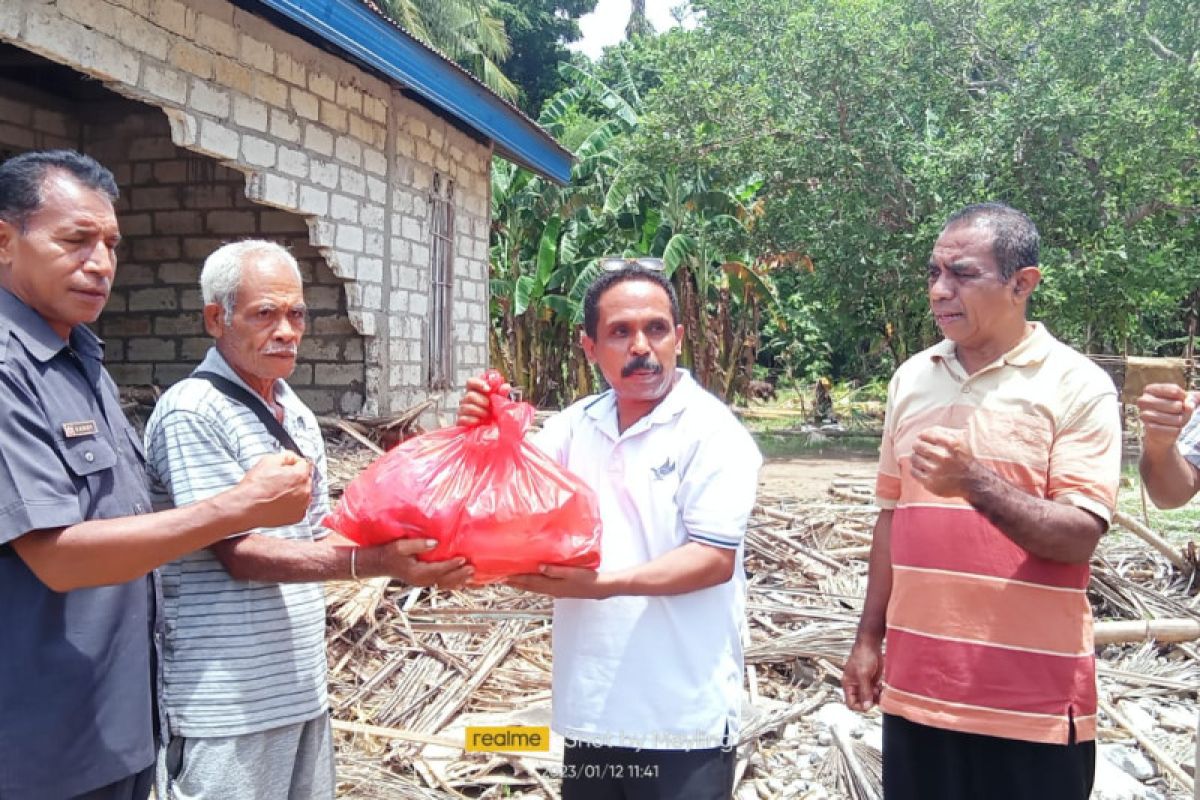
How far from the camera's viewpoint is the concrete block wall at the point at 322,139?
521cm

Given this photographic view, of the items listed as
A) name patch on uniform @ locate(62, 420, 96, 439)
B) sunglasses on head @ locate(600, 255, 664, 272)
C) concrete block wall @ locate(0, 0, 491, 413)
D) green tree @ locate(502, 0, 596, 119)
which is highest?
green tree @ locate(502, 0, 596, 119)

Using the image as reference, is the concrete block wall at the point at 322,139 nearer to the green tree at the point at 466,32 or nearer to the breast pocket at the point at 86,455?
the breast pocket at the point at 86,455

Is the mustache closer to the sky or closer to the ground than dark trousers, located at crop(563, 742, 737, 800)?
closer to the sky

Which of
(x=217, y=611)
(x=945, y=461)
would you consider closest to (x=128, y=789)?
(x=217, y=611)

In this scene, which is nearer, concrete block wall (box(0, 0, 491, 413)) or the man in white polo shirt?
the man in white polo shirt

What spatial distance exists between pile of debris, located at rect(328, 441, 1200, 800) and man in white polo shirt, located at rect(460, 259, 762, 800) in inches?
61.0

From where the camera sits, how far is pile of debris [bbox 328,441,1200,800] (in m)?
3.45

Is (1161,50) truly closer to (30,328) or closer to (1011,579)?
(1011,579)

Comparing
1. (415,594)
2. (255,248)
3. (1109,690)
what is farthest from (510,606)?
(255,248)

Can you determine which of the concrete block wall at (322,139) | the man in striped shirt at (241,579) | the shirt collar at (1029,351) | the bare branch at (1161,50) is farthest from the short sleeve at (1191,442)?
the bare branch at (1161,50)

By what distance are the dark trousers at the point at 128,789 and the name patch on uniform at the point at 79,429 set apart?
0.64 meters

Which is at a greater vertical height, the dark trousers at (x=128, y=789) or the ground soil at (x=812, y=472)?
the dark trousers at (x=128, y=789)

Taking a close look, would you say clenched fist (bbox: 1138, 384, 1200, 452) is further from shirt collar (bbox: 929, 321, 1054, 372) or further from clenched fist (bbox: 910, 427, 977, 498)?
clenched fist (bbox: 910, 427, 977, 498)

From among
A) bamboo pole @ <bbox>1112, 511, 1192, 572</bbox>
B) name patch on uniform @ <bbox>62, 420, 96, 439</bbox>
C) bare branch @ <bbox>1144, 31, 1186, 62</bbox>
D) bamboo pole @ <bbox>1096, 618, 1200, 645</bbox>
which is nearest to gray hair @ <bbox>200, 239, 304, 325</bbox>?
name patch on uniform @ <bbox>62, 420, 96, 439</bbox>
